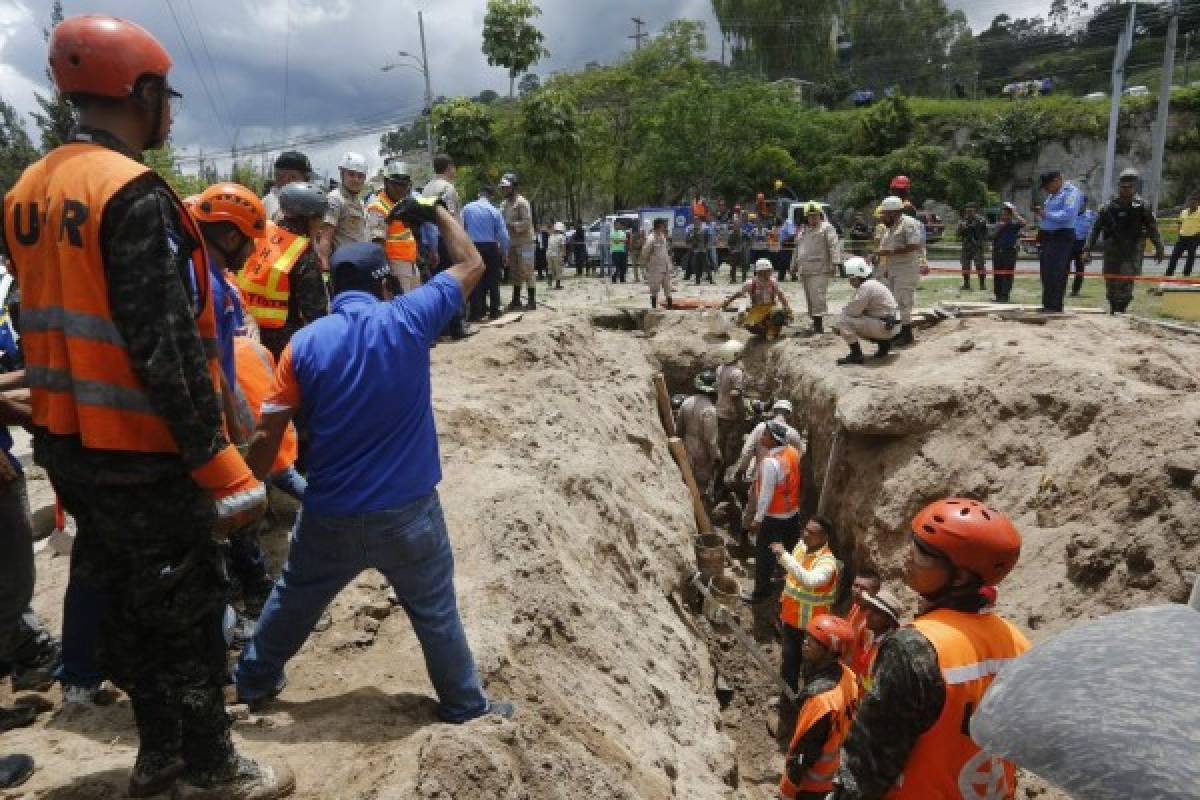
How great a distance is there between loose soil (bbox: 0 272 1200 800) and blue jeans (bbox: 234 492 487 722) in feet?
0.76

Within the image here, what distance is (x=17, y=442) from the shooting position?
770 centimetres

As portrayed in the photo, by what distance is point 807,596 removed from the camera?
648cm

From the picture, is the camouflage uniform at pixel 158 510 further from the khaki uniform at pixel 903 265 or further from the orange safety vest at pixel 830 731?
the khaki uniform at pixel 903 265

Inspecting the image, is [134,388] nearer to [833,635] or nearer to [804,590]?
[833,635]

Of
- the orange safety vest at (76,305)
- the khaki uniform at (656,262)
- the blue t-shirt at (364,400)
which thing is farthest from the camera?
Result: the khaki uniform at (656,262)

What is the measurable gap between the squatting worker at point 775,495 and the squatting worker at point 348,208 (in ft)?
15.4

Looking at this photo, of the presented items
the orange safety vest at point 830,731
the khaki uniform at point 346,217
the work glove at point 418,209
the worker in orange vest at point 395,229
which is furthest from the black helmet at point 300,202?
the orange safety vest at point 830,731

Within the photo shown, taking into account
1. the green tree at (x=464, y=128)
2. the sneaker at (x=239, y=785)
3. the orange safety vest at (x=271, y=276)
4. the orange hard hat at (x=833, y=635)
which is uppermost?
the green tree at (x=464, y=128)

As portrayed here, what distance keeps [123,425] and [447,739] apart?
4.46ft

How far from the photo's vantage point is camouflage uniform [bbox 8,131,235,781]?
1949mm

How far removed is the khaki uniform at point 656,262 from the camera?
14098mm

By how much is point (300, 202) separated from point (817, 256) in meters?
8.41

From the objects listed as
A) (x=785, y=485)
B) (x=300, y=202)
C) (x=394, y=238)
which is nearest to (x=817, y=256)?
(x=785, y=485)

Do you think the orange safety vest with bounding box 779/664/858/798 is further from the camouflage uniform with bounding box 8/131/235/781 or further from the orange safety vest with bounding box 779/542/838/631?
the camouflage uniform with bounding box 8/131/235/781
